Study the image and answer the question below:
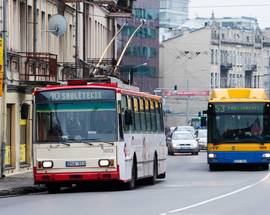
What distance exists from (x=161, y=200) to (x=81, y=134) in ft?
14.8

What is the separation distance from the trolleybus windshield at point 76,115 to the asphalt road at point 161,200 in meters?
1.53

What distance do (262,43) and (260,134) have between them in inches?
4125

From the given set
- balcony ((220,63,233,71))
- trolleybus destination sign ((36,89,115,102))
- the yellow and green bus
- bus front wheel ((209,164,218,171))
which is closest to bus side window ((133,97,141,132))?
trolleybus destination sign ((36,89,115,102))

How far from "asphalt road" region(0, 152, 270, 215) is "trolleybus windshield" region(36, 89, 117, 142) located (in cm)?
153

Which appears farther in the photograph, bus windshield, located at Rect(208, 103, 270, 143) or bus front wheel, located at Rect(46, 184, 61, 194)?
bus windshield, located at Rect(208, 103, 270, 143)

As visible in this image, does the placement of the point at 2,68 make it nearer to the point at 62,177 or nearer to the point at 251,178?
the point at 62,177

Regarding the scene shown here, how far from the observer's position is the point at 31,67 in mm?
41000

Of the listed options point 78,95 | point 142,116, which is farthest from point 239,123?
point 78,95

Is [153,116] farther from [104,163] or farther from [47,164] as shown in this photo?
[47,164]

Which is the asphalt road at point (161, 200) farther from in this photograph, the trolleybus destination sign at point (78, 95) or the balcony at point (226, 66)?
the balcony at point (226, 66)

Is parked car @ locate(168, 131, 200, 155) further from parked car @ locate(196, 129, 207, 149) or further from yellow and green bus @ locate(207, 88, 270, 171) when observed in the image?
yellow and green bus @ locate(207, 88, 270, 171)

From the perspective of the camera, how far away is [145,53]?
5084 inches

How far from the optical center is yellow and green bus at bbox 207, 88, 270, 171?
139 ft

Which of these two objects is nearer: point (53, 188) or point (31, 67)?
point (53, 188)
